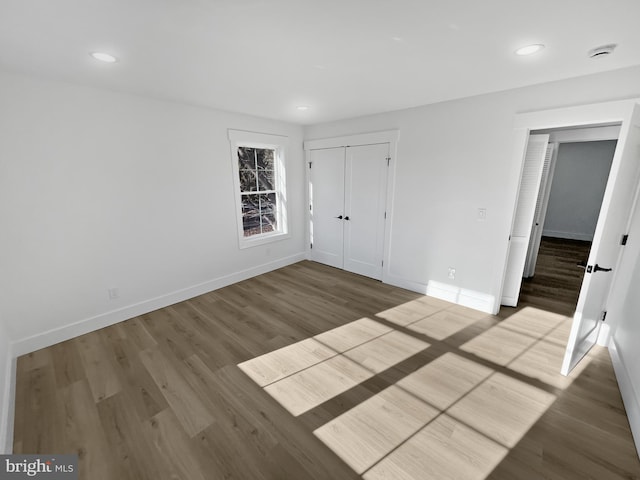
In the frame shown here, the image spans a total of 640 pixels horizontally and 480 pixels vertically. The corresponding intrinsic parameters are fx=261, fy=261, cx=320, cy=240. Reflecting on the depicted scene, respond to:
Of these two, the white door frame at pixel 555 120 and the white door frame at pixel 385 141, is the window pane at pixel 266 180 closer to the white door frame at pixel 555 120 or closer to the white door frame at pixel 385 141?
the white door frame at pixel 385 141

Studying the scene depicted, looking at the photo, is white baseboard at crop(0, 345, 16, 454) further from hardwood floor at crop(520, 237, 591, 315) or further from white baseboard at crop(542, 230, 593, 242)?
white baseboard at crop(542, 230, 593, 242)

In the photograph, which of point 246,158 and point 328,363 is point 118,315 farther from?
point 246,158

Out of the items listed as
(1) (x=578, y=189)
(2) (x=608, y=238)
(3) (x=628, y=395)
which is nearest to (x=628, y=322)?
(3) (x=628, y=395)

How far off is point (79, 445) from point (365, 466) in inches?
68.6

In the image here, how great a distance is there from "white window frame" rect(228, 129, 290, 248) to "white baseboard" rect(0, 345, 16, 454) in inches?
97.1

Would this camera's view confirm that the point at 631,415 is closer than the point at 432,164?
Yes

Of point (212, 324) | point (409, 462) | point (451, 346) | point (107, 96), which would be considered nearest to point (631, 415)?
point (451, 346)

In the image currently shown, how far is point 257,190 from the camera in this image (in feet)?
13.8

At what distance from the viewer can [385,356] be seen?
7.89ft

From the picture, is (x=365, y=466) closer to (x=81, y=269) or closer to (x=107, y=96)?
(x=81, y=269)

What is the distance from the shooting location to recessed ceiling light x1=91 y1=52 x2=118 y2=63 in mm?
1816

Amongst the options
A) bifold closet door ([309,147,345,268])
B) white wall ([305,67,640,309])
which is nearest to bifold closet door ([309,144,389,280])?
bifold closet door ([309,147,345,268])

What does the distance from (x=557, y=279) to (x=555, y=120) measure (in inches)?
116

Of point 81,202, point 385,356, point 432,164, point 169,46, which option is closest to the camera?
point 169,46
